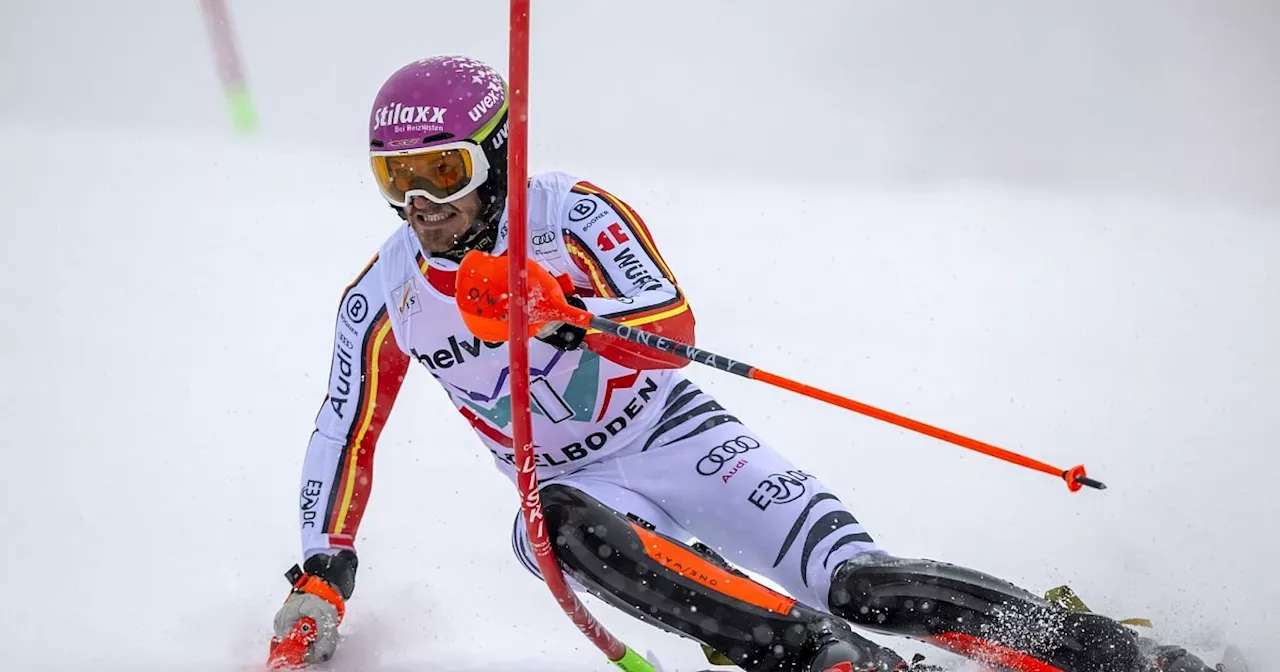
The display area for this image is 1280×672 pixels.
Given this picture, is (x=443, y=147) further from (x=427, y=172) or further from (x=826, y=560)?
(x=826, y=560)

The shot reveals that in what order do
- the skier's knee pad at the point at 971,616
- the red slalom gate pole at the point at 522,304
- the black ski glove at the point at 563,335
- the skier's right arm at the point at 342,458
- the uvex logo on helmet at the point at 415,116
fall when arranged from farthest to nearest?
the skier's right arm at the point at 342,458
the uvex logo on helmet at the point at 415,116
the skier's knee pad at the point at 971,616
the black ski glove at the point at 563,335
the red slalom gate pole at the point at 522,304

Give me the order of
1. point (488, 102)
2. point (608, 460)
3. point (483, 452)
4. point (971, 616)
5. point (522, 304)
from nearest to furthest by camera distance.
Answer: point (522, 304), point (971, 616), point (488, 102), point (608, 460), point (483, 452)

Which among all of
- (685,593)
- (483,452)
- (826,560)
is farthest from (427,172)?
(483,452)

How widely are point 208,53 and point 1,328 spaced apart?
257 cm

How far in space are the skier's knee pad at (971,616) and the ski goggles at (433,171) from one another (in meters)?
1.17

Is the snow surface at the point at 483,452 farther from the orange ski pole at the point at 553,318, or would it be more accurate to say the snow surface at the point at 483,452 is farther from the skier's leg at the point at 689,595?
the orange ski pole at the point at 553,318

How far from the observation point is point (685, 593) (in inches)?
95.4

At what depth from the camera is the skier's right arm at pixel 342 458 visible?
9.88ft

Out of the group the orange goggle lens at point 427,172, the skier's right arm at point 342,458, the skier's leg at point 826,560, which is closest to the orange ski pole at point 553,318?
the orange goggle lens at point 427,172

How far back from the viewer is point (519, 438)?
2.48 metres

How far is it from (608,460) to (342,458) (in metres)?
0.66

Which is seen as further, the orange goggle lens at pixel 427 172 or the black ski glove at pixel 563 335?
the orange goggle lens at pixel 427 172

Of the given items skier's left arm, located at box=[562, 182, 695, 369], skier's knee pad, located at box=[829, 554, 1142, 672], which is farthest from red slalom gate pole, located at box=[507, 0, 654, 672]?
skier's knee pad, located at box=[829, 554, 1142, 672]

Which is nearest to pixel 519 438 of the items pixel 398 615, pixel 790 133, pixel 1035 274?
pixel 398 615
